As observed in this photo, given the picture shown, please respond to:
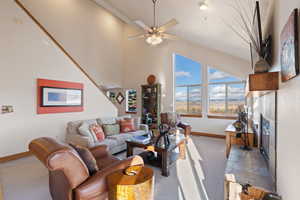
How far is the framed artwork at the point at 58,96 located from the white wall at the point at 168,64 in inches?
130

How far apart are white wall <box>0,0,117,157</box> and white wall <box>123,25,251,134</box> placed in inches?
146

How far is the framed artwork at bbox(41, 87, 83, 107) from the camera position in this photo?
3.77 meters

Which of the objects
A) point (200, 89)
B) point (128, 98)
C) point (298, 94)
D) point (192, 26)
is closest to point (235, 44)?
point (192, 26)

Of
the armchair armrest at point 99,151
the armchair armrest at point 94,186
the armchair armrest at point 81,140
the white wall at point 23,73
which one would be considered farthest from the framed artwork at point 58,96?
the armchair armrest at point 94,186

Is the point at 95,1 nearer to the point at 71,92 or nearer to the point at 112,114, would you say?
the point at 71,92

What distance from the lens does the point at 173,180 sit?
2.44m


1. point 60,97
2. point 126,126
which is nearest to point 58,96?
point 60,97

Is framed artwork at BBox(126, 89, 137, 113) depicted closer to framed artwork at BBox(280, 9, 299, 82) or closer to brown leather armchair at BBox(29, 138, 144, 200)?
brown leather armchair at BBox(29, 138, 144, 200)

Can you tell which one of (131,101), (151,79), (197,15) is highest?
(197,15)

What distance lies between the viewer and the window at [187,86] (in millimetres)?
6012

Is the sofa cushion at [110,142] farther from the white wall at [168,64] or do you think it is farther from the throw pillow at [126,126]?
the white wall at [168,64]

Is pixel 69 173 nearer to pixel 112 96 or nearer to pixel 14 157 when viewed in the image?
pixel 14 157

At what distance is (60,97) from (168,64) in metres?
4.31

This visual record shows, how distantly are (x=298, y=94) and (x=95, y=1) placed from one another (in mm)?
7186
